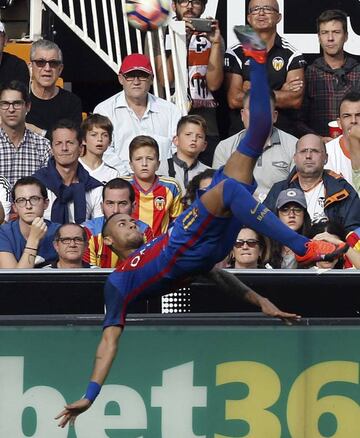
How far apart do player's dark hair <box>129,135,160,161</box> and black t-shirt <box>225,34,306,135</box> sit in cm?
147

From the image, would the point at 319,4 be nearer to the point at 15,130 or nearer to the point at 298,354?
the point at 15,130

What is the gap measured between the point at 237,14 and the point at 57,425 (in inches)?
204

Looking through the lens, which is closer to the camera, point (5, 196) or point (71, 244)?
point (71, 244)

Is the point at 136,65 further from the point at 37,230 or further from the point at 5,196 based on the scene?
the point at 37,230

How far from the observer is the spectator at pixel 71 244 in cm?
932

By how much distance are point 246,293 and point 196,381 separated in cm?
84

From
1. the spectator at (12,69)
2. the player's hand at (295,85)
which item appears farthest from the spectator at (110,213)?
the player's hand at (295,85)

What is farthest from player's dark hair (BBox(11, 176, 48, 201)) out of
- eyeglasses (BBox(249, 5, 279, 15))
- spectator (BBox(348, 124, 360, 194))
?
eyeglasses (BBox(249, 5, 279, 15))

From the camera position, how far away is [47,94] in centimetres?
1116

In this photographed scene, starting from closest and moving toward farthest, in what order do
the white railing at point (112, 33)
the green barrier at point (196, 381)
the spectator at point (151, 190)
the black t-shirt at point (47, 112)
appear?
the green barrier at point (196, 381), the spectator at point (151, 190), the black t-shirt at point (47, 112), the white railing at point (112, 33)

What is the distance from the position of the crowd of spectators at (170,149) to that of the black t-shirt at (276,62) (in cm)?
1

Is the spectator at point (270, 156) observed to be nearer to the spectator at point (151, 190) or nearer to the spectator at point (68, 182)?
the spectator at point (151, 190)

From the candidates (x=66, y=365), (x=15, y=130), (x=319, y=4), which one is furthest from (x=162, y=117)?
(x=66, y=365)

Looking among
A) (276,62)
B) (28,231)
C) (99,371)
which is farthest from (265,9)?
(99,371)
